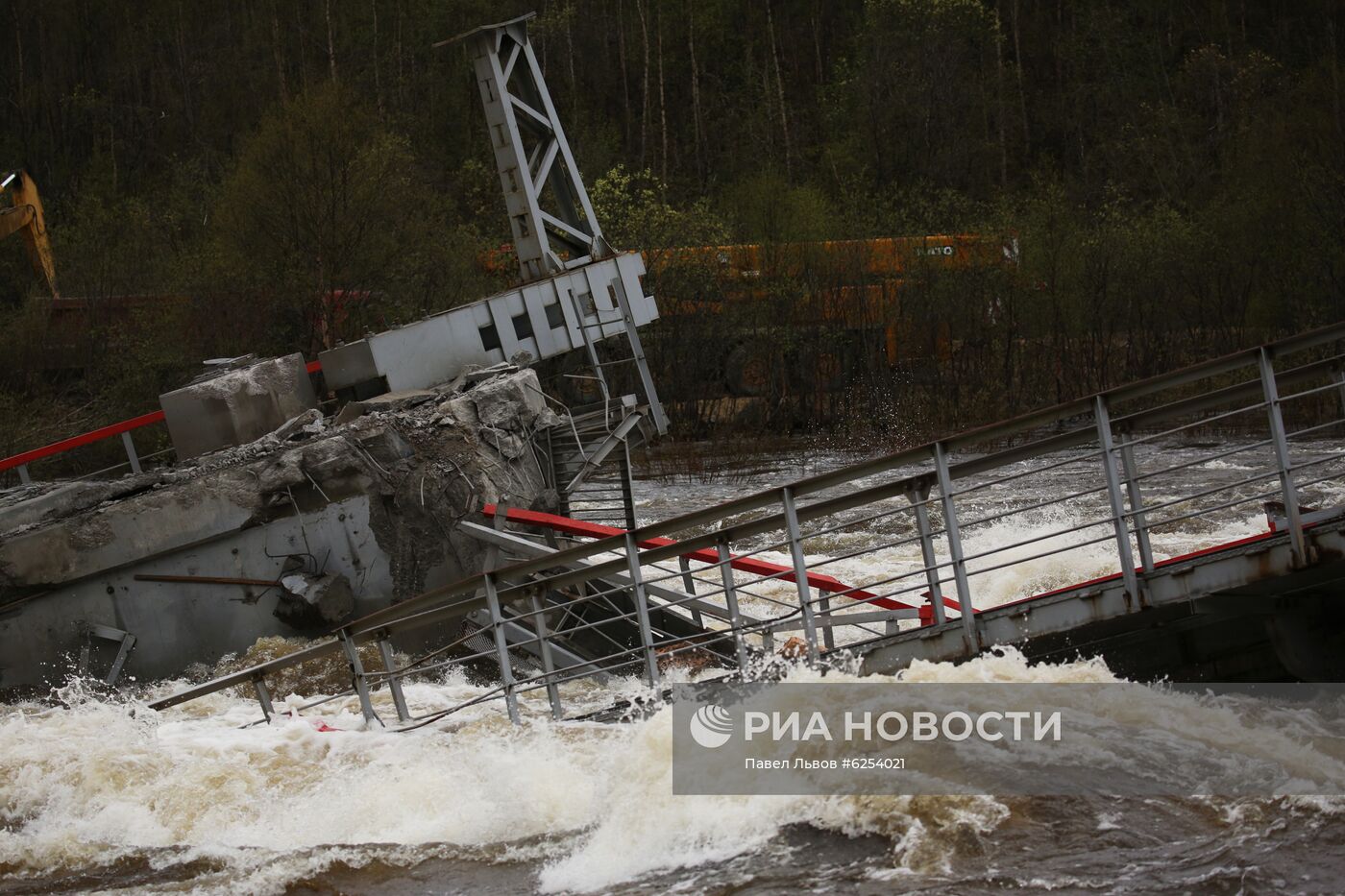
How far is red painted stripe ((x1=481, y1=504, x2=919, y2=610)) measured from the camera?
1060 centimetres

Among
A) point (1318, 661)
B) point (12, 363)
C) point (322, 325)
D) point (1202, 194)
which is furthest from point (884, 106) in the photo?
point (1318, 661)

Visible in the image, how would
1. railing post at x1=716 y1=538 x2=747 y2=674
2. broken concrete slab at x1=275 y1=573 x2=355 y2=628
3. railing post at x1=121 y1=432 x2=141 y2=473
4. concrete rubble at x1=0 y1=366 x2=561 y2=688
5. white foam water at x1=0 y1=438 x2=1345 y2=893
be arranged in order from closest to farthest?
white foam water at x1=0 y1=438 x2=1345 y2=893
railing post at x1=716 y1=538 x2=747 y2=674
concrete rubble at x1=0 y1=366 x2=561 y2=688
broken concrete slab at x1=275 y1=573 x2=355 y2=628
railing post at x1=121 y1=432 x2=141 y2=473

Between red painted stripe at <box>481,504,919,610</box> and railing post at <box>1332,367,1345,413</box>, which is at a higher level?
railing post at <box>1332,367,1345,413</box>

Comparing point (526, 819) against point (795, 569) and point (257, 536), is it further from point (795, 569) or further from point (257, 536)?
point (257, 536)

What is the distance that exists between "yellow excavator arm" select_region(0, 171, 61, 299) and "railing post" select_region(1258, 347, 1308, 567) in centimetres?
2945

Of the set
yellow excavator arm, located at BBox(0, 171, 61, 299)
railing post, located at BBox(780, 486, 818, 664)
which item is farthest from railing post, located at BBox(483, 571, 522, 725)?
yellow excavator arm, located at BBox(0, 171, 61, 299)

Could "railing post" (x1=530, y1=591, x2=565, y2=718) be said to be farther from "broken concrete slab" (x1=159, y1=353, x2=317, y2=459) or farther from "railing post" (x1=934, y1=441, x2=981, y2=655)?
"broken concrete slab" (x1=159, y1=353, x2=317, y2=459)

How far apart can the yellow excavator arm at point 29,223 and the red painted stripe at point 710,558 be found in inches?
850

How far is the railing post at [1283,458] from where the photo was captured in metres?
8.39

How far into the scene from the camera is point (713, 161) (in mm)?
59469

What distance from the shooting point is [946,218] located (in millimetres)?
41812

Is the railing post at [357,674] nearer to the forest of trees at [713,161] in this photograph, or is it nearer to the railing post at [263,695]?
the railing post at [263,695]

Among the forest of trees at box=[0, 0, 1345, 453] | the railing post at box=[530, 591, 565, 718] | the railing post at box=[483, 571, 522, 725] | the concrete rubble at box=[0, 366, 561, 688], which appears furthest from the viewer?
the forest of trees at box=[0, 0, 1345, 453]

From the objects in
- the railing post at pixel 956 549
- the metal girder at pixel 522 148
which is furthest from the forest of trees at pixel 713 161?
the railing post at pixel 956 549
